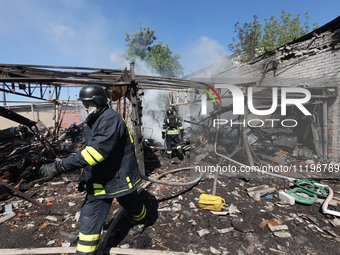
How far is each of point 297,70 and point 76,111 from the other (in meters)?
23.1

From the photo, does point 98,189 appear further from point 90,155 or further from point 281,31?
point 281,31

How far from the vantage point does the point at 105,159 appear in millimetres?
1980

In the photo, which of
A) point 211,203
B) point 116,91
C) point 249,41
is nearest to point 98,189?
point 211,203

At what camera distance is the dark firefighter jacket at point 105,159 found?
6.16 ft

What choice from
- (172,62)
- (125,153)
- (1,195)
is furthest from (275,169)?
(172,62)

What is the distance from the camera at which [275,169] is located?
5594 mm

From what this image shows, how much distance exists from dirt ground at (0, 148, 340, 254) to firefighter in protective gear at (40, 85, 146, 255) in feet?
2.60

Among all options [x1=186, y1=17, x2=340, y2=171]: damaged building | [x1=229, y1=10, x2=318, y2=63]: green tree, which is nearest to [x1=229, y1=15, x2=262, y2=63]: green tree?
[x1=229, y1=10, x2=318, y2=63]: green tree

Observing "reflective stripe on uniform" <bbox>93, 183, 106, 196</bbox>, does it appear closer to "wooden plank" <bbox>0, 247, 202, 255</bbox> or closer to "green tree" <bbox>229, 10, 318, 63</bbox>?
"wooden plank" <bbox>0, 247, 202, 255</bbox>

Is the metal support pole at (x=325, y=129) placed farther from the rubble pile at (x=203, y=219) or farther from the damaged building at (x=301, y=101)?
the rubble pile at (x=203, y=219)

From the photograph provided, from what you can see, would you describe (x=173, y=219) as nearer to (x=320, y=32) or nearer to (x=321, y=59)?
(x=321, y=59)

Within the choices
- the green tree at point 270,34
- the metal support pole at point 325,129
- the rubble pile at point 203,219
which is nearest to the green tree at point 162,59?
the green tree at point 270,34

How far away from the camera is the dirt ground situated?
8.13ft

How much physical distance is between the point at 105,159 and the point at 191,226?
2.02 m
